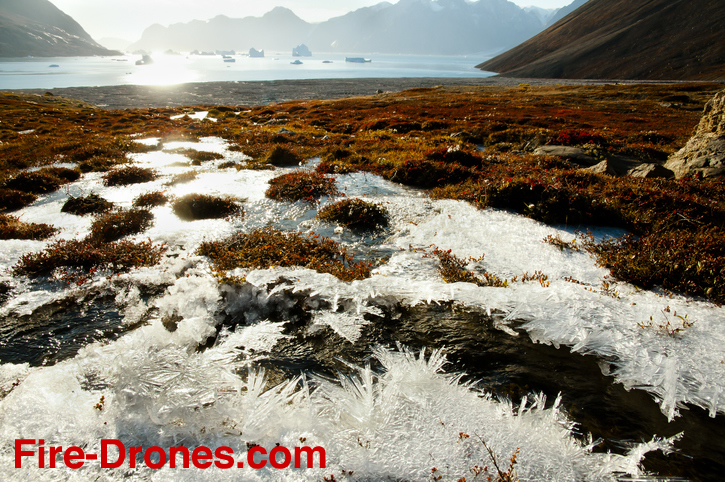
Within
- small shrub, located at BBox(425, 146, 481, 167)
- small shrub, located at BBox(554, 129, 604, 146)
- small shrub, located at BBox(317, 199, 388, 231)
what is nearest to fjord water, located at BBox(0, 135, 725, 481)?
small shrub, located at BBox(317, 199, 388, 231)

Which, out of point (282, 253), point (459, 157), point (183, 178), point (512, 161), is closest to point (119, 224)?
point (183, 178)

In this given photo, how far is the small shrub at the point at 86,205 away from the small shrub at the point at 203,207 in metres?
2.59

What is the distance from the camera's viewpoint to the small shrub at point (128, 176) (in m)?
14.8

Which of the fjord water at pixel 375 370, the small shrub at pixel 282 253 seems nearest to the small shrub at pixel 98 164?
the fjord water at pixel 375 370

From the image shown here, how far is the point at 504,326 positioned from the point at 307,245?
5.40m

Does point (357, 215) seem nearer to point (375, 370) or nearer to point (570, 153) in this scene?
point (375, 370)

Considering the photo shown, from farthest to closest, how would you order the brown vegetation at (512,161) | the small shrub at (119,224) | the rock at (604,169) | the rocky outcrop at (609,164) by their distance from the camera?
the rock at (604,169) < the rocky outcrop at (609,164) < the small shrub at (119,224) < the brown vegetation at (512,161)

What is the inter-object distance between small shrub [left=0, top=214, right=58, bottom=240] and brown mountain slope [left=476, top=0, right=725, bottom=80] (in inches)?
5878

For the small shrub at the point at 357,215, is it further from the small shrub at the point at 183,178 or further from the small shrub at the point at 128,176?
the small shrub at the point at 128,176

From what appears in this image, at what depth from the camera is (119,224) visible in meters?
10.2

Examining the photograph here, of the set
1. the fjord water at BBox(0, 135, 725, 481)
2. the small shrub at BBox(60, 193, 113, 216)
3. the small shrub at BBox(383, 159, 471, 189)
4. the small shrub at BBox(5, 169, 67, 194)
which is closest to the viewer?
the fjord water at BBox(0, 135, 725, 481)

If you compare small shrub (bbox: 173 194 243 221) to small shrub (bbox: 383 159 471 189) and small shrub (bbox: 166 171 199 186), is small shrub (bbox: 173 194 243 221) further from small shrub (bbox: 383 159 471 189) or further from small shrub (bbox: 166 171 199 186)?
small shrub (bbox: 383 159 471 189)

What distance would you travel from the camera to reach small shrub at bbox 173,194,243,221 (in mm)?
11391

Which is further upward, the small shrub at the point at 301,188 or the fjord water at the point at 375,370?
the small shrub at the point at 301,188
